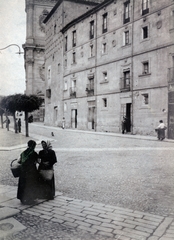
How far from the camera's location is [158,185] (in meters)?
5.79

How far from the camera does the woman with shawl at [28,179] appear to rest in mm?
4648

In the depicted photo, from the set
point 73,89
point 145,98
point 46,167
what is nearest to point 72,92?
point 73,89

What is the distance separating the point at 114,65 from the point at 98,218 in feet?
66.1

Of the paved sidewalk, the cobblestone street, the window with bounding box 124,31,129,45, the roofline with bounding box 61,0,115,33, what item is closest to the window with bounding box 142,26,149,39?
the window with bounding box 124,31,129,45

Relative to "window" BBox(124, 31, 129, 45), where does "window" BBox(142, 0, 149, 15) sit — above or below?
above

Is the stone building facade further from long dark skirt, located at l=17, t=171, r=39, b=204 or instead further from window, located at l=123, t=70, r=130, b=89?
long dark skirt, located at l=17, t=171, r=39, b=204

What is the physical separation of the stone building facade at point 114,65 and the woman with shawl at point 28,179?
14091mm

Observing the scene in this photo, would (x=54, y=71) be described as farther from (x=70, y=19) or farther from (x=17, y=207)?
(x=17, y=207)

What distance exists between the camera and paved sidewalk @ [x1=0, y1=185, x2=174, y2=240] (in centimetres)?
350

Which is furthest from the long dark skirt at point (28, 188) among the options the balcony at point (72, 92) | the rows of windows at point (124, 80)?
the balcony at point (72, 92)

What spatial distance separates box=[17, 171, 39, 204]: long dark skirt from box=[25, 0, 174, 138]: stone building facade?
46.2 feet

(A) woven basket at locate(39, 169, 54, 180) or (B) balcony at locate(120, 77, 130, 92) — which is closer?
(A) woven basket at locate(39, 169, 54, 180)

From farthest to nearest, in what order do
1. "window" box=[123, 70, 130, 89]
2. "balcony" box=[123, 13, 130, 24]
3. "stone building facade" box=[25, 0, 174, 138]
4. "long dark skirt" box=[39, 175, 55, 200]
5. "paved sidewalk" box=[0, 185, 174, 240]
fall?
"window" box=[123, 70, 130, 89] < "balcony" box=[123, 13, 130, 24] < "stone building facade" box=[25, 0, 174, 138] < "long dark skirt" box=[39, 175, 55, 200] < "paved sidewalk" box=[0, 185, 174, 240]

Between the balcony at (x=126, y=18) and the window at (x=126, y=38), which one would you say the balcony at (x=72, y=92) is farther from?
the balcony at (x=126, y=18)
